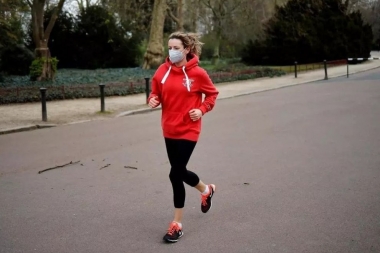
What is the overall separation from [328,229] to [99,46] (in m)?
37.0

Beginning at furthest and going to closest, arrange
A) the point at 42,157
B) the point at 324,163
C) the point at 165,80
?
the point at 42,157
the point at 324,163
the point at 165,80

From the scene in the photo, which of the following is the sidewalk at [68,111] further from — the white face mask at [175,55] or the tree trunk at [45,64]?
the white face mask at [175,55]

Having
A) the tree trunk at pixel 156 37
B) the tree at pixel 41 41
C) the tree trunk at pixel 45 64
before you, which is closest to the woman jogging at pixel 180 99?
the tree trunk at pixel 45 64

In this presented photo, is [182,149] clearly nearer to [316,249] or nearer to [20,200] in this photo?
[316,249]

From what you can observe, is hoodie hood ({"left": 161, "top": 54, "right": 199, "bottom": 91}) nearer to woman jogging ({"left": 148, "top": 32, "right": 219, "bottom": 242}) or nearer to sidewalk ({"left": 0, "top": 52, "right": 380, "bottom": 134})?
woman jogging ({"left": 148, "top": 32, "right": 219, "bottom": 242})

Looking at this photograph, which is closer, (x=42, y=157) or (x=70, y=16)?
(x=42, y=157)

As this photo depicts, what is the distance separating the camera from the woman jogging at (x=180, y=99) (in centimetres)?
473

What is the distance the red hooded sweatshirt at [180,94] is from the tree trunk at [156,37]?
88.9ft

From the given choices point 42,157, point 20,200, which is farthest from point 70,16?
point 20,200

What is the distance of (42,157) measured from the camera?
28.9 feet

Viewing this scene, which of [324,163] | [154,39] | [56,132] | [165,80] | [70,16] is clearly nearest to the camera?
[165,80]

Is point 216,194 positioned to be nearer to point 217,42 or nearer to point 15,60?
point 15,60

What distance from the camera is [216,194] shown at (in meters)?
6.26

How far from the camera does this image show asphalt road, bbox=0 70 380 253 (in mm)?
4695
